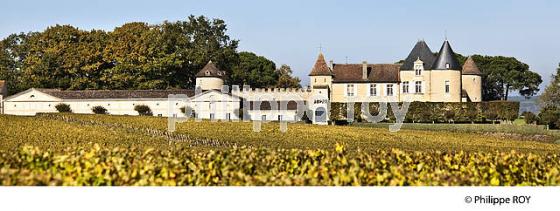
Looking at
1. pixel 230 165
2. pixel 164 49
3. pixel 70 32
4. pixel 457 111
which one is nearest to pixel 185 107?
pixel 164 49

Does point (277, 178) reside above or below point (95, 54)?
below

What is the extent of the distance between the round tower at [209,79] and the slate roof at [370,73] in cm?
1017

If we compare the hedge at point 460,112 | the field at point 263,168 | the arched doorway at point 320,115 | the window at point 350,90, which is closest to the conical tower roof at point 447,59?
the hedge at point 460,112

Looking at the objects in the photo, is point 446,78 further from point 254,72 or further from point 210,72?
point 254,72

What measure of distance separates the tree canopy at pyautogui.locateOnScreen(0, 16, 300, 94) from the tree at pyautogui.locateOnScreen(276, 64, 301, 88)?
15.5 metres

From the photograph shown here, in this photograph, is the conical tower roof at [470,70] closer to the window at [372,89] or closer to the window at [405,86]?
the window at [405,86]

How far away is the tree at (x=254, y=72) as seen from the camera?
260ft

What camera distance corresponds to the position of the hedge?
6256 cm

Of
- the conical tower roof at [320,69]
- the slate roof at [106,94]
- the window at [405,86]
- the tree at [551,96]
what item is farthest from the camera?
the conical tower roof at [320,69]
